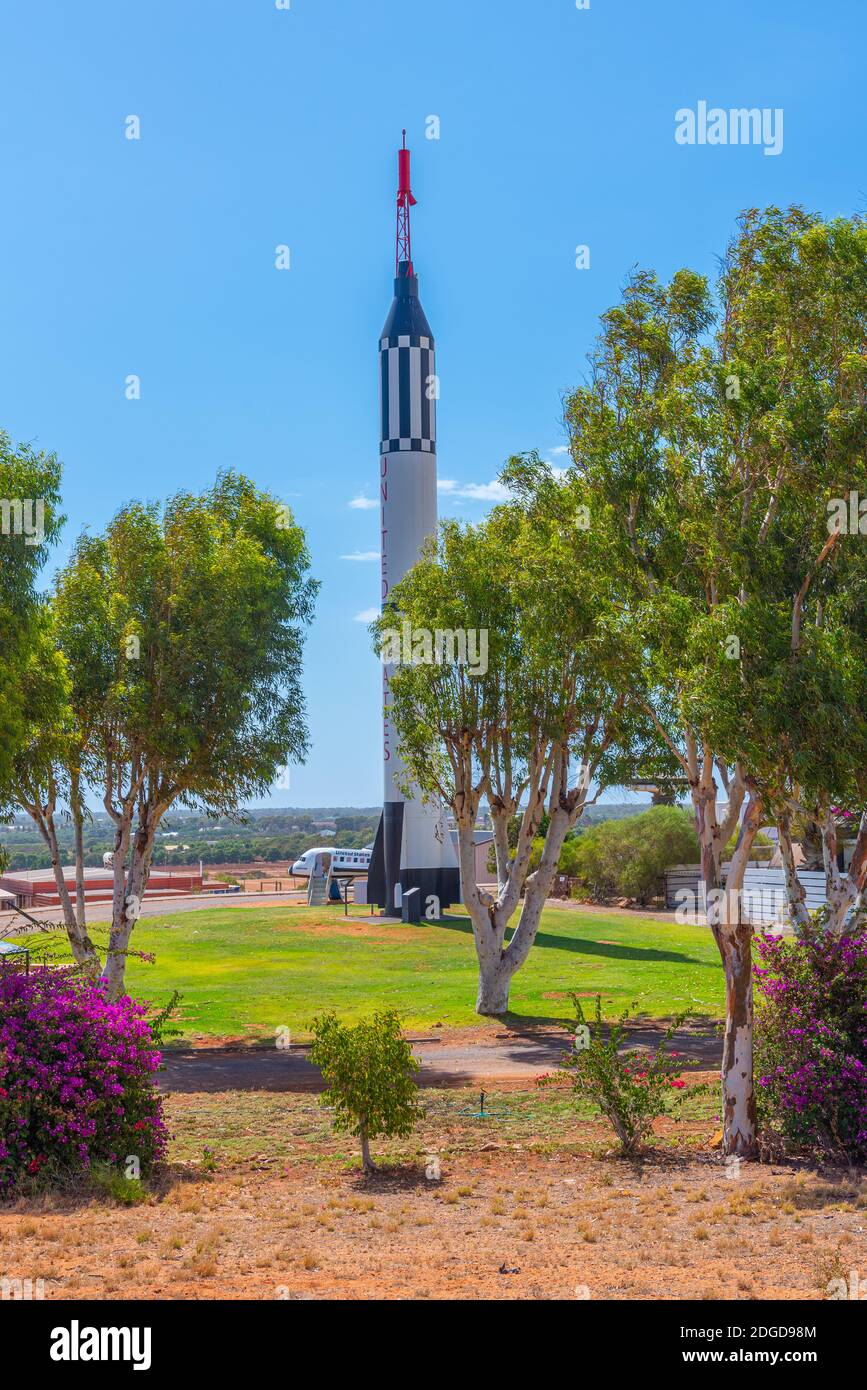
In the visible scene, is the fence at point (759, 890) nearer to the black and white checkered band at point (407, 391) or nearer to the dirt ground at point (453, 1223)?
the black and white checkered band at point (407, 391)

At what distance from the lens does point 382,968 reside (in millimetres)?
37219

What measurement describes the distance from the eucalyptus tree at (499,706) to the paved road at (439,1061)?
3.96 meters

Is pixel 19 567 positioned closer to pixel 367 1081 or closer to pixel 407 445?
pixel 367 1081

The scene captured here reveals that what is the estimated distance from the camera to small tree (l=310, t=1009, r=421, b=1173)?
14.0 meters

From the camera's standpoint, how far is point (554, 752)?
2775cm

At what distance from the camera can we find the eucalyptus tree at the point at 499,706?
26.2 meters

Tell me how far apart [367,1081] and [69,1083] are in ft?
11.3

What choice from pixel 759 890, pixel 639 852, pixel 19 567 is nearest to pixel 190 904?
pixel 639 852

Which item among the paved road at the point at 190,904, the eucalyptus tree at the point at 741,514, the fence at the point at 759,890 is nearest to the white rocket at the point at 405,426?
the paved road at the point at 190,904
